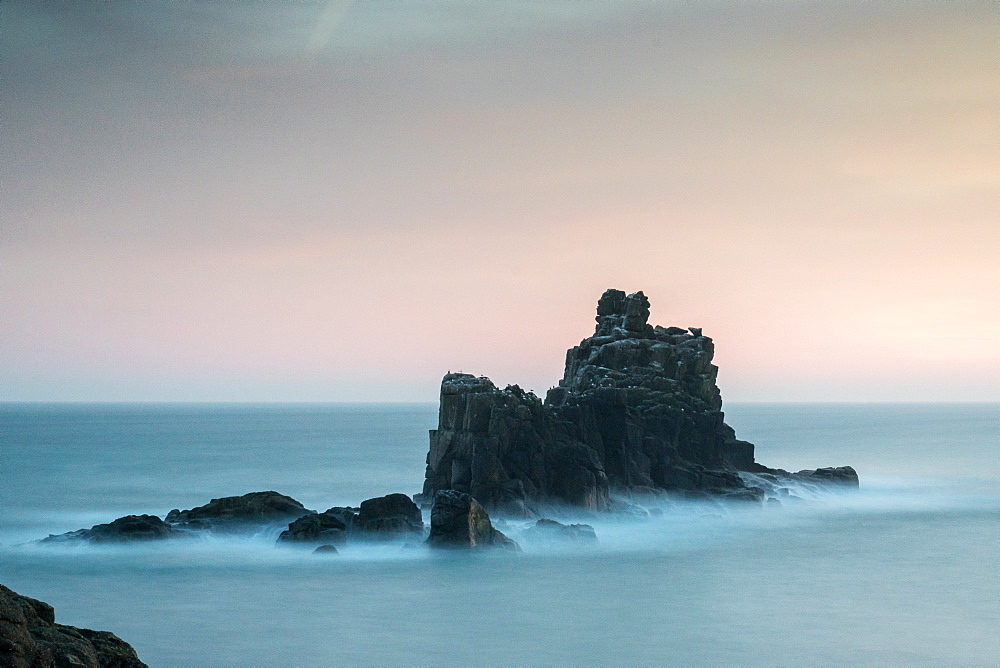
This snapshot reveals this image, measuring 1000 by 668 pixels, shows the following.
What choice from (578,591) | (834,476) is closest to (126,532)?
(578,591)

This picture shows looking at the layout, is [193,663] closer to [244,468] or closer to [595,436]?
[595,436]

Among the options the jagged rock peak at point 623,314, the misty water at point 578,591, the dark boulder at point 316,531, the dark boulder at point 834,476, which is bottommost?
the misty water at point 578,591

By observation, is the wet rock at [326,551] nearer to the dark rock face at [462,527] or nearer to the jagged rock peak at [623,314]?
the dark rock face at [462,527]

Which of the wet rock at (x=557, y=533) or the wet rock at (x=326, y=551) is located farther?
the wet rock at (x=557, y=533)

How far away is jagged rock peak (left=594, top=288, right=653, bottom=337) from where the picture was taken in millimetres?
59188

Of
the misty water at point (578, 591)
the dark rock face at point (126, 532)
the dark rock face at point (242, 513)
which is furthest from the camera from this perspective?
the dark rock face at point (242, 513)

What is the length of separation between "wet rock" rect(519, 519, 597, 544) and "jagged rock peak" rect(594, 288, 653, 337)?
20409mm

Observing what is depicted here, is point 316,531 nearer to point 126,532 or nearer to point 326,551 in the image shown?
point 326,551

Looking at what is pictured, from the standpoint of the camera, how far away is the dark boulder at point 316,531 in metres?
38.1

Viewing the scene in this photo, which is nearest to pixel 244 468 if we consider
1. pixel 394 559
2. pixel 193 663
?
pixel 394 559

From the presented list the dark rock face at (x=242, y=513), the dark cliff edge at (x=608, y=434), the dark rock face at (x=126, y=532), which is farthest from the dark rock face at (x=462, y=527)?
the dark rock face at (x=126, y=532)

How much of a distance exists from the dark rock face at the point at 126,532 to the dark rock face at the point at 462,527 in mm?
11262

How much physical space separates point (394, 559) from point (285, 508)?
9.49 metres

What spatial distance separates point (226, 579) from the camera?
33688 mm
